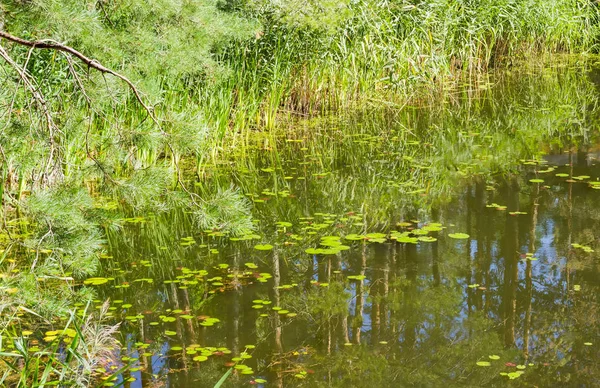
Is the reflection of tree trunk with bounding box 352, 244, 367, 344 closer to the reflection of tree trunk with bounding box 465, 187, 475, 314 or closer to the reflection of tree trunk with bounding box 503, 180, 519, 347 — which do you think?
the reflection of tree trunk with bounding box 465, 187, 475, 314

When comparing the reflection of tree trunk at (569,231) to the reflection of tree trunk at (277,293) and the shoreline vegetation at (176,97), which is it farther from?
the reflection of tree trunk at (277,293)

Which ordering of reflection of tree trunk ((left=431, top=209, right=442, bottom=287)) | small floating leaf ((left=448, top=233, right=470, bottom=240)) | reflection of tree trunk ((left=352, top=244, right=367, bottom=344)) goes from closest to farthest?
reflection of tree trunk ((left=352, top=244, right=367, bottom=344)), reflection of tree trunk ((left=431, top=209, right=442, bottom=287)), small floating leaf ((left=448, top=233, right=470, bottom=240))

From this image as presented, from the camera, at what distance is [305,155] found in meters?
7.56

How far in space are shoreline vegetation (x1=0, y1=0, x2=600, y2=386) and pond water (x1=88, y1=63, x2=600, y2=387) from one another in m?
0.20

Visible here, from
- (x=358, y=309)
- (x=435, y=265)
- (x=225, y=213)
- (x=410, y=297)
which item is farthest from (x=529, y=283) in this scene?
(x=225, y=213)

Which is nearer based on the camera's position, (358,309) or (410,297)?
(358,309)

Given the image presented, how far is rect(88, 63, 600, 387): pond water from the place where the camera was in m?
3.57

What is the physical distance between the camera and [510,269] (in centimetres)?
459

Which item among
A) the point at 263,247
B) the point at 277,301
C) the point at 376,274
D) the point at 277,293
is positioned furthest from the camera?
the point at 263,247

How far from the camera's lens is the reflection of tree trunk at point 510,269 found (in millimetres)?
3883

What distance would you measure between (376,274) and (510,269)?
2.45 ft

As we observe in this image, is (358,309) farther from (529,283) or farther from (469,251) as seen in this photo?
(469,251)

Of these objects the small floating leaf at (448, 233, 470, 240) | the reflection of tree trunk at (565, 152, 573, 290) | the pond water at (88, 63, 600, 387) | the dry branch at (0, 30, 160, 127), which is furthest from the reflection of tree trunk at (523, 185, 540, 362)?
the dry branch at (0, 30, 160, 127)

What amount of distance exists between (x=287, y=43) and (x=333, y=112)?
1411 mm
